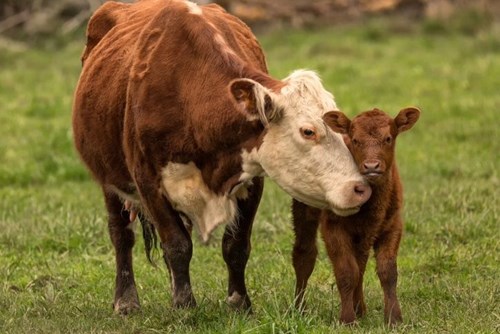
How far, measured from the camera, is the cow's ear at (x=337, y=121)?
6910mm

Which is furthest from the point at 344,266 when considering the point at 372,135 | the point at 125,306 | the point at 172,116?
the point at 125,306

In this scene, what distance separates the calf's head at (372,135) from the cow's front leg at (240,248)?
1.14 metres

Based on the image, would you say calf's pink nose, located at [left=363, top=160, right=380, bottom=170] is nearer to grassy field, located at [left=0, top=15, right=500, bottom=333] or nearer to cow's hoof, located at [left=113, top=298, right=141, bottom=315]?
grassy field, located at [left=0, top=15, right=500, bottom=333]

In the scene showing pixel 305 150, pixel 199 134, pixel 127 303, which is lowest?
pixel 127 303

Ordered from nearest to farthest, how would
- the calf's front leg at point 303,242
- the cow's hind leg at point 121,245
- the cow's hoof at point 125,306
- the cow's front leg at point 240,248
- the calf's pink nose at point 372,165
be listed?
the calf's pink nose at point 372,165 → the calf's front leg at point 303,242 → the cow's front leg at point 240,248 → the cow's hoof at point 125,306 → the cow's hind leg at point 121,245

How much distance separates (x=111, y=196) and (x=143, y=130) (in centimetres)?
131

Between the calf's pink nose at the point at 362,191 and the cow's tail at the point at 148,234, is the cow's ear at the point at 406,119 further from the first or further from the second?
the cow's tail at the point at 148,234

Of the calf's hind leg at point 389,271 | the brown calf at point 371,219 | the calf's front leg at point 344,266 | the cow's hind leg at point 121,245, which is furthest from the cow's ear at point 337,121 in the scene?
the cow's hind leg at point 121,245

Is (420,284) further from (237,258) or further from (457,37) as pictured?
(457,37)

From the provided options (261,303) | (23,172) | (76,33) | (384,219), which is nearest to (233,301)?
(261,303)

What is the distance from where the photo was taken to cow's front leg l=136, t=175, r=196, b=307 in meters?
7.84

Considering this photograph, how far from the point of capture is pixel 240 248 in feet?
26.9

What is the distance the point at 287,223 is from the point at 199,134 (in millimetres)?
3666

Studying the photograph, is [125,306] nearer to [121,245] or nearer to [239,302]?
[121,245]
